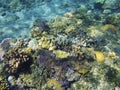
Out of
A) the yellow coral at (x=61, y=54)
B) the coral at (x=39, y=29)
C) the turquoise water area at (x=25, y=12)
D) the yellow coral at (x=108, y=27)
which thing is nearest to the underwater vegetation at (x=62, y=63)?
the yellow coral at (x=61, y=54)

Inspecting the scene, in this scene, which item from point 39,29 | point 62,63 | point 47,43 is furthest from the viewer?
point 39,29

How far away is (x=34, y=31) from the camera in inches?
378

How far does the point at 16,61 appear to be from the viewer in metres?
7.71

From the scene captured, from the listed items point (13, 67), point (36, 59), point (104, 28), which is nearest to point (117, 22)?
point (104, 28)

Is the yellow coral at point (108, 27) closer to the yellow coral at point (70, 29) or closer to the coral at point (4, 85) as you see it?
the yellow coral at point (70, 29)

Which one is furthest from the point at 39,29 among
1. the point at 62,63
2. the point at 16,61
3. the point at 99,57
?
the point at 99,57

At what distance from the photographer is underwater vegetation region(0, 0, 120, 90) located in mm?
7273

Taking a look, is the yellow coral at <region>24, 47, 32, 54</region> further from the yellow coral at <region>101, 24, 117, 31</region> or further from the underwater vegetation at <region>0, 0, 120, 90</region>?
the yellow coral at <region>101, 24, 117, 31</region>

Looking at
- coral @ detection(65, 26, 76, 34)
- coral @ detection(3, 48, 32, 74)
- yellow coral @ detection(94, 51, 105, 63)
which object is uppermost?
coral @ detection(3, 48, 32, 74)

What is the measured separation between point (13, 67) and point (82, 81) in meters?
2.44

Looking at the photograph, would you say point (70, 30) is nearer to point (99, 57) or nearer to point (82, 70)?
point (99, 57)

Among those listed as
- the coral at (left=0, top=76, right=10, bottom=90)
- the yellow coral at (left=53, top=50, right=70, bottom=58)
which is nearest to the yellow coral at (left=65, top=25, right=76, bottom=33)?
the yellow coral at (left=53, top=50, right=70, bottom=58)

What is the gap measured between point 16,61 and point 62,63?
5.32 ft

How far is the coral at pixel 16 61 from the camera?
768 cm
